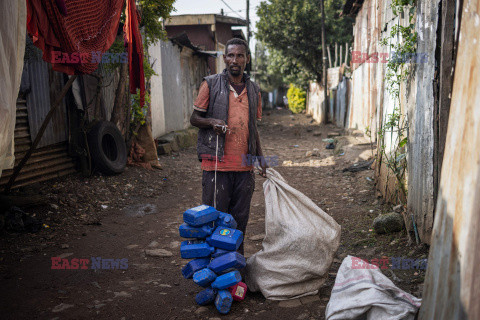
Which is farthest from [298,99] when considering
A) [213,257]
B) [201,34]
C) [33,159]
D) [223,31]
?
[213,257]

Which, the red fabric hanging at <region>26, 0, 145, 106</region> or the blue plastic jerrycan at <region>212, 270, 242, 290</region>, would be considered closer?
the blue plastic jerrycan at <region>212, 270, 242, 290</region>

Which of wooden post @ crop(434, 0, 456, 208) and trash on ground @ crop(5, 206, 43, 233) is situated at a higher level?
wooden post @ crop(434, 0, 456, 208)

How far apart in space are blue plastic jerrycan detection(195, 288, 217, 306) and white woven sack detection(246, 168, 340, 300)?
13.4 inches

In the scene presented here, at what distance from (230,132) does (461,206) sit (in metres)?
1.83

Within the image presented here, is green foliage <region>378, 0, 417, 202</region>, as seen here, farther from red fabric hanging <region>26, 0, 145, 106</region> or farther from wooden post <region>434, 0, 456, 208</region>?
red fabric hanging <region>26, 0, 145, 106</region>

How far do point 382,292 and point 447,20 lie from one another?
6.34 ft

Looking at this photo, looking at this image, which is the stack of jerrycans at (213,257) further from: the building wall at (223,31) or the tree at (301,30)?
the tree at (301,30)

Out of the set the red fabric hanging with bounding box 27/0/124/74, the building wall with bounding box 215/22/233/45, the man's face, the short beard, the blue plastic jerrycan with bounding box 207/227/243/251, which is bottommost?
the blue plastic jerrycan with bounding box 207/227/243/251

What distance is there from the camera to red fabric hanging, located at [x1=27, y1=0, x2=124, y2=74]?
322cm

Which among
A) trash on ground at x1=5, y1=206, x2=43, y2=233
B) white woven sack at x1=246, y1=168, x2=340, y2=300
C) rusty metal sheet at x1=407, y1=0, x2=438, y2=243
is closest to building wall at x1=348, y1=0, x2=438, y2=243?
rusty metal sheet at x1=407, y1=0, x2=438, y2=243

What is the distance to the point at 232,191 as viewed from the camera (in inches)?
126

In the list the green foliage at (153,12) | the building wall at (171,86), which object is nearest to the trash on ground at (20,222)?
the green foliage at (153,12)

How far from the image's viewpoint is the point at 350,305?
7.33 ft

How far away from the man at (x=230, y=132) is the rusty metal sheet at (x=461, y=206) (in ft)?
5.05
